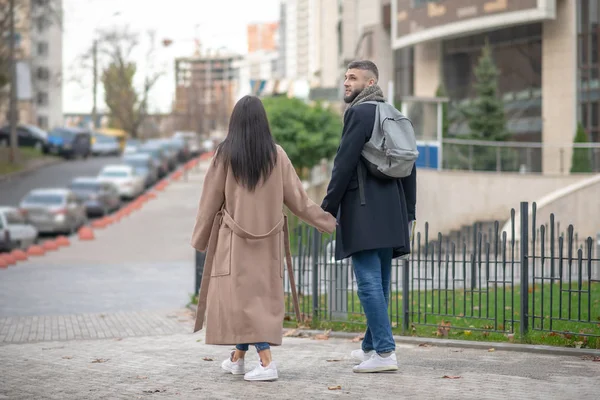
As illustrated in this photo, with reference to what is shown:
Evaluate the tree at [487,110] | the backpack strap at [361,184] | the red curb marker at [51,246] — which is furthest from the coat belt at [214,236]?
the tree at [487,110]

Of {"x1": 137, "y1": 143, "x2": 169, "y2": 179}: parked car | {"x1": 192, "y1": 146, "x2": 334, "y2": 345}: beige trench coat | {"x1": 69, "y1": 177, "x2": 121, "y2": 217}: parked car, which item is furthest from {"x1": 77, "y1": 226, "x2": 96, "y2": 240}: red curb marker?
{"x1": 137, "y1": 143, "x2": 169, "y2": 179}: parked car

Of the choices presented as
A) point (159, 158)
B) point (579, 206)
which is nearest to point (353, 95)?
point (579, 206)

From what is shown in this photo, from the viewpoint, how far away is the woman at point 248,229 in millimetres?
6926

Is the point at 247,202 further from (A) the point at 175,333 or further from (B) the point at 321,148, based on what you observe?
(B) the point at 321,148

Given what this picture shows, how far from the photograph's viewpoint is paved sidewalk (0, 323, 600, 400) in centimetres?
650

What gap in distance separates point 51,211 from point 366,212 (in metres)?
26.8

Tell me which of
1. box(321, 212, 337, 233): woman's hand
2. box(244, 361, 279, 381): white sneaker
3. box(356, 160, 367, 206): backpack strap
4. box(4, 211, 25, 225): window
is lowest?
box(4, 211, 25, 225): window

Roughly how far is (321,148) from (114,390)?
26314mm

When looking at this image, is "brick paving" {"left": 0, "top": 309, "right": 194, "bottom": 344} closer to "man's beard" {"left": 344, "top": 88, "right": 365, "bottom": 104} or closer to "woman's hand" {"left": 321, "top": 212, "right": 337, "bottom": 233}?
"woman's hand" {"left": 321, "top": 212, "right": 337, "bottom": 233}

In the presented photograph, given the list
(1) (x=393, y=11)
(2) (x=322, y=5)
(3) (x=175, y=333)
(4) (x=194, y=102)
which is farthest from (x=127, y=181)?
(4) (x=194, y=102)

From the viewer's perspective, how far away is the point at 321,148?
1293 inches

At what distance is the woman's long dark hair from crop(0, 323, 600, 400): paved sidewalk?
1336 mm

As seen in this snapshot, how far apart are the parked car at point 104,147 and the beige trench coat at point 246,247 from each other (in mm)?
69327

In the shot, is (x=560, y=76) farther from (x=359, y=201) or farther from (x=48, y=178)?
(x=48, y=178)
